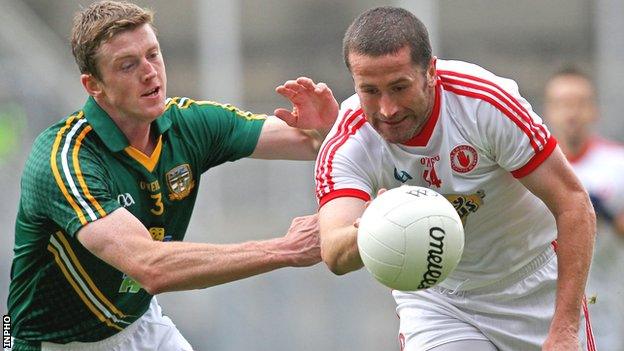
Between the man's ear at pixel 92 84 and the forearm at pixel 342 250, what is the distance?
162 centimetres

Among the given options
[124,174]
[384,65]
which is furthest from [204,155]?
→ [384,65]

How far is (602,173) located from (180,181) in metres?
4.92

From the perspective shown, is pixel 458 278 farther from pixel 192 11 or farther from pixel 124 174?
pixel 192 11

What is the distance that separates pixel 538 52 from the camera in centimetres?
1997

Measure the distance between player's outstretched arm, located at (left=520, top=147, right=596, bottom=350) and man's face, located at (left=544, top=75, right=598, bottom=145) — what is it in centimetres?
460

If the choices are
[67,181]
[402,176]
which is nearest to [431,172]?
[402,176]

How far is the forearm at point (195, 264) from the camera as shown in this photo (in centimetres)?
631

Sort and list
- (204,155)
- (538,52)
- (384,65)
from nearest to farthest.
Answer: (384,65) → (204,155) → (538,52)

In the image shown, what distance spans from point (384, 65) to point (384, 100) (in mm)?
165

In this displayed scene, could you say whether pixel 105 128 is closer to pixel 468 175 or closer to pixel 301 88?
pixel 301 88

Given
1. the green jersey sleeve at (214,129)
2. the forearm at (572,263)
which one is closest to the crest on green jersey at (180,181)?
the green jersey sleeve at (214,129)

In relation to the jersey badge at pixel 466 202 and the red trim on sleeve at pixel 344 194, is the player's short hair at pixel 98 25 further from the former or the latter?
the jersey badge at pixel 466 202

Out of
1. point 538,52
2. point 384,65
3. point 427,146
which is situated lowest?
point 538,52

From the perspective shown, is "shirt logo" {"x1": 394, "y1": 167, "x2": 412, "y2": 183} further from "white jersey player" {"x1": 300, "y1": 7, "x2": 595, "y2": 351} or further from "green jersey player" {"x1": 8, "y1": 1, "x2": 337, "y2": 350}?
"green jersey player" {"x1": 8, "y1": 1, "x2": 337, "y2": 350}
